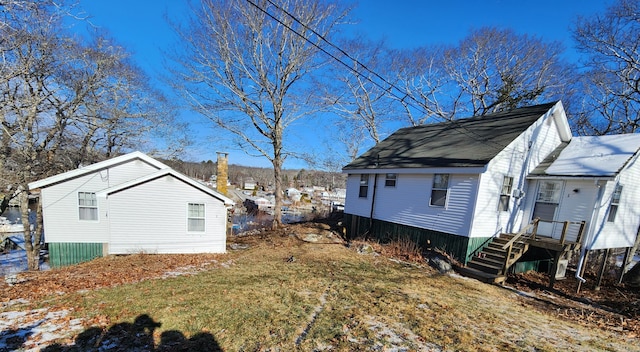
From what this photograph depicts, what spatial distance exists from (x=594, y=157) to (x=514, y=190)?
3.40 meters

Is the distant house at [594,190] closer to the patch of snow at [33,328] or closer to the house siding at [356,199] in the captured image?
the house siding at [356,199]

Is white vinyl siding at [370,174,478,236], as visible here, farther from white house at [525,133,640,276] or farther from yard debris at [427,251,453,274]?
white house at [525,133,640,276]

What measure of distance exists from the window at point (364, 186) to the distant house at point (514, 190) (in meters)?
1.18

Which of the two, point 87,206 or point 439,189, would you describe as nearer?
point 439,189

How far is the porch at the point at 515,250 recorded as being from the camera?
346 inches

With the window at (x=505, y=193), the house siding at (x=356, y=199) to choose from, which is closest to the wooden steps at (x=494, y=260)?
the window at (x=505, y=193)

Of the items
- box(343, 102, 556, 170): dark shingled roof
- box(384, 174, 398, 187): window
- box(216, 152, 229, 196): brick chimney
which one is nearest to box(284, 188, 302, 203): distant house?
box(216, 152, 229, 196): brick chimney

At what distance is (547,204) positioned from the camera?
35.3 ft

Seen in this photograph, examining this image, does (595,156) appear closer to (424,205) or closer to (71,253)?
(424,205)

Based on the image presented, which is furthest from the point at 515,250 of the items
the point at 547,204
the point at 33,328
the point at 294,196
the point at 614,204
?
the point at 294,196

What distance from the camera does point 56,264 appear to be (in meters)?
10.7

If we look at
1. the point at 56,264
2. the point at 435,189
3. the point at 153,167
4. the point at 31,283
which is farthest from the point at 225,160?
the point at 435,189

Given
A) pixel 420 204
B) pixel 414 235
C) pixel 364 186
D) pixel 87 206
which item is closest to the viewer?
pixel 87 206

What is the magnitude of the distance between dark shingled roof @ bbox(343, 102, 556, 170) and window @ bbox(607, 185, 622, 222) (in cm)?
405
